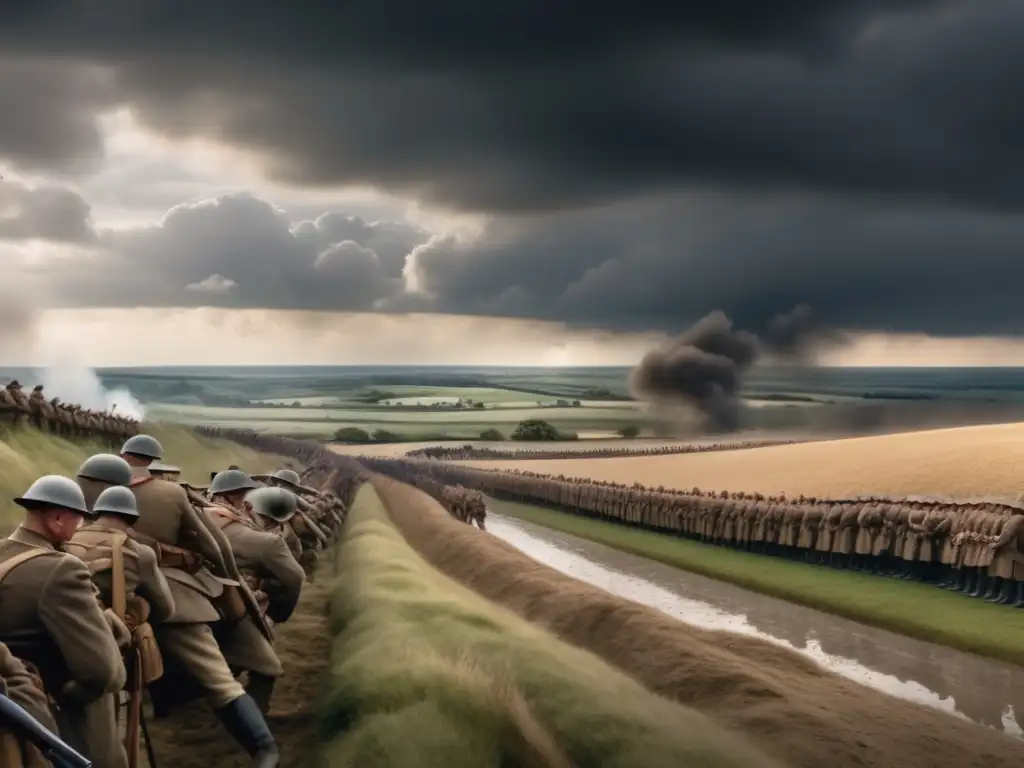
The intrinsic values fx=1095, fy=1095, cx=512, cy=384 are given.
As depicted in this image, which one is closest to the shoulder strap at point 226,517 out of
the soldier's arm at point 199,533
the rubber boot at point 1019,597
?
the soldier's arm at point 199,533

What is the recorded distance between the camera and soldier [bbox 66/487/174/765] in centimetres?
580

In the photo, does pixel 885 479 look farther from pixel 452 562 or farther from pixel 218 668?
pixel 218 668

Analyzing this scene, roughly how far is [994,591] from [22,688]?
693 inches

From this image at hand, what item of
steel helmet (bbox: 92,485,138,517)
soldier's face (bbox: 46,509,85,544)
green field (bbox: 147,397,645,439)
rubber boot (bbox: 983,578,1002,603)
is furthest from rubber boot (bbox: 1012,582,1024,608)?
green field (bbox: 147,397,645,439)

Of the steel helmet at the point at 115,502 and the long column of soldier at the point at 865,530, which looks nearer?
the steel helmet at the point at 115,502

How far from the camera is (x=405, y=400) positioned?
76438 mm

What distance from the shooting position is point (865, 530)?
2209 cm

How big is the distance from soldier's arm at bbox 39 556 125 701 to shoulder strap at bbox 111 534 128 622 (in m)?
0.75

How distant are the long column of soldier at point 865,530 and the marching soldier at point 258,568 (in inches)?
492

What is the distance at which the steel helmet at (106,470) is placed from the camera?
21.4 feet

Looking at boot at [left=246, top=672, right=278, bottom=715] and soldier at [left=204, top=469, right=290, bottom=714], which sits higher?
soldier at [left=204, top=469, right=290, bottom=714]

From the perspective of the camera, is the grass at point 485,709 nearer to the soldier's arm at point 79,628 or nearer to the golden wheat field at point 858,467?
the soldier's arm at point 79,628

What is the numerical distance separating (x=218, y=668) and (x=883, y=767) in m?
5.04

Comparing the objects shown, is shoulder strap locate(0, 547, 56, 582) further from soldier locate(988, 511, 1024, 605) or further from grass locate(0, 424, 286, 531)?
soldier locate(988, 511, 1024, 605)
